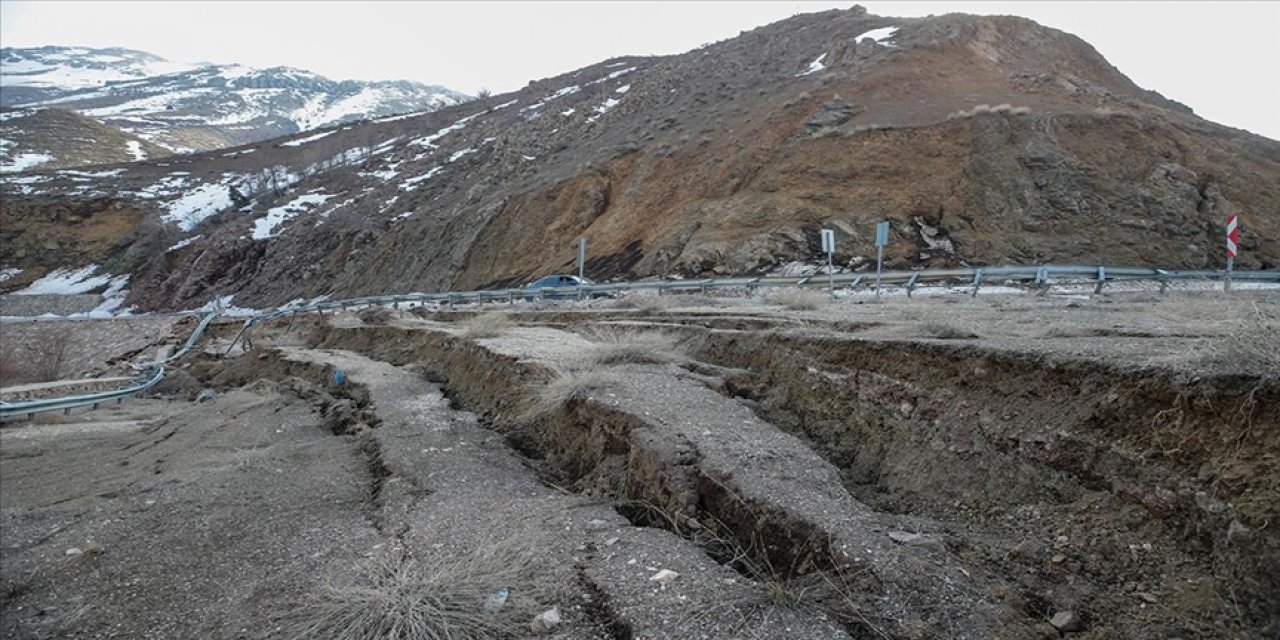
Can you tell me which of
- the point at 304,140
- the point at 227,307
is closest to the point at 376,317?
the point at 227,307

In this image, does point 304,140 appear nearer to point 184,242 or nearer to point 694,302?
point 184,242

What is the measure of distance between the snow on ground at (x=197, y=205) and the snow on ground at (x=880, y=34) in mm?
55766

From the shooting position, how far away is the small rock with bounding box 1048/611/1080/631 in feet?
9.89

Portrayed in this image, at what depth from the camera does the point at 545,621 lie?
334cm

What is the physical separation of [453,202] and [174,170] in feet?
155

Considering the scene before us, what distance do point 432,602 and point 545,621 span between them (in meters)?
0.61

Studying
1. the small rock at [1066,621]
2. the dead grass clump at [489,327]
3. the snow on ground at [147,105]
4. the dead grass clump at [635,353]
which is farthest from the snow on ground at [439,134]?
the snow on ground at [147,105]

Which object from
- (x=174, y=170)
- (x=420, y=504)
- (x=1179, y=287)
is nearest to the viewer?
(x=420, y=504)

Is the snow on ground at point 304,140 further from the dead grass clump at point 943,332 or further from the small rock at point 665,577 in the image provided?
the small rock at point 665,577

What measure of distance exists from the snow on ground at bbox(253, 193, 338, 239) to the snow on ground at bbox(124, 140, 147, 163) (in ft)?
154

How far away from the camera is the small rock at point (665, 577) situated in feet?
12.0

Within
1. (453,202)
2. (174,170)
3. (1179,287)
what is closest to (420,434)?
(1179,287)

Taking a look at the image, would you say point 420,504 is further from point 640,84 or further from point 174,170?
point 174,170

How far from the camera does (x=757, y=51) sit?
49.1 meters
